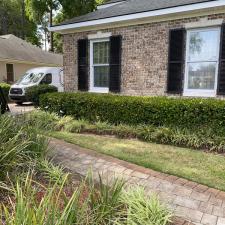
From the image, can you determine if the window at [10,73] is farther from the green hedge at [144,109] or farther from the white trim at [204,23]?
the white trim at [204,23]

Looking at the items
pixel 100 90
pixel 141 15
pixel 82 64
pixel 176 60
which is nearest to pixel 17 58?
pixel 82 64

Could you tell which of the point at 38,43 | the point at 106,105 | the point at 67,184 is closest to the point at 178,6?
the point at 106,105

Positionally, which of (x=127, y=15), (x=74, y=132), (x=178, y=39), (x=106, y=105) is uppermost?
(x=127, y=15)

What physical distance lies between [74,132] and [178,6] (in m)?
4.46

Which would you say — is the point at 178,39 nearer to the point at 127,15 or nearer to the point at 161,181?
the point at 127,15

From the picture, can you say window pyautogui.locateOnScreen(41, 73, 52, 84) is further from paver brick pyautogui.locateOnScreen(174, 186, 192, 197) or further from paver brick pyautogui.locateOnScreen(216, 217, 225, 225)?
paver brick pyautogui.locateOnScreen(216, 217, 225, 225)

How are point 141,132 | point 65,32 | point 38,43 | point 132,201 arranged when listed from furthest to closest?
point 38,43 < point 65,32 < point 141,132 < point 132,201

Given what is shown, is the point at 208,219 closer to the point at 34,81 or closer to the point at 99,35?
the point at 99,35

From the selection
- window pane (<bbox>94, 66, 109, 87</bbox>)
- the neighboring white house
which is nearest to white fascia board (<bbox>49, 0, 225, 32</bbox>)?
window pane (<bbox>94, 66, 109, 87</bbox>)

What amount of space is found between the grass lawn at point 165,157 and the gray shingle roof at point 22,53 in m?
17.6

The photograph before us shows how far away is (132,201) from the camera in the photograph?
9.94 ft

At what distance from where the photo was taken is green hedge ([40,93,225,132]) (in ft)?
21.4

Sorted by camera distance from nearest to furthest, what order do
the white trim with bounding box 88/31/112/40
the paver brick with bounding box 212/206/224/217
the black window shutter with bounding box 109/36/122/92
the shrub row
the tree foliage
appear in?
the paver brick with bounding box 212/206/224/217
the shrub row
the black window shutter with bounding box 109/36/122/92
the white trim with bounding box 88/31/112/40
the tree foliage

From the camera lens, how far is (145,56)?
916cm
